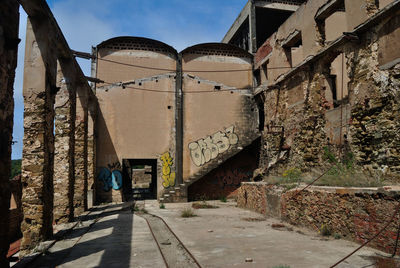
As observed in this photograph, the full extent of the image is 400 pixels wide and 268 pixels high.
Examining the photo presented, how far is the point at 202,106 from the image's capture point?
59.4 ft

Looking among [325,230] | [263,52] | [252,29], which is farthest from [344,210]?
[252,29]

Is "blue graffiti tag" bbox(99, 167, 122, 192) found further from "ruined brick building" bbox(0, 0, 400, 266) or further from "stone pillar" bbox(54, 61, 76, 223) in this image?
"stone pillar" bbox(54, 61, 76, 223)

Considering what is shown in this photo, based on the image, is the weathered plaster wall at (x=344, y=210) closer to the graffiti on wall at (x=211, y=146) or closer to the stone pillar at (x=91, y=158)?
the graffiti on wall at (x=211, y=146)

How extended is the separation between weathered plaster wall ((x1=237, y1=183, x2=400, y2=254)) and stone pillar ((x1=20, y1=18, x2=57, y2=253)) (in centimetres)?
657

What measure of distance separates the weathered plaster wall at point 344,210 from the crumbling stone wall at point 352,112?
2.48 m

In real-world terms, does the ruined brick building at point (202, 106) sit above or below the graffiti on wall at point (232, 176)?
above

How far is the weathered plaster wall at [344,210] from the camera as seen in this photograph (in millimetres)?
5488

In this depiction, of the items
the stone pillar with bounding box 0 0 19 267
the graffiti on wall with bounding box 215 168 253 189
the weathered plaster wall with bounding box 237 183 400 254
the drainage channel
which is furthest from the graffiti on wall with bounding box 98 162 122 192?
the stone pillar with bounding box 0 0 19 267

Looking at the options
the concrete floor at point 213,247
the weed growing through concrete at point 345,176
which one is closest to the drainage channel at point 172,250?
the concrete floor at point 213,247

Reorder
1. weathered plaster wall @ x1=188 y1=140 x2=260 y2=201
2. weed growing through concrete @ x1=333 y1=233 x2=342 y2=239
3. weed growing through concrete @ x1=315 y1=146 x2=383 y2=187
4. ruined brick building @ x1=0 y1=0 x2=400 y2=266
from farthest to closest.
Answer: weathered plaster wall @ x1=188 y1=140 x2=260 y2=201 → ruined brick building @ x1=0 y1=0 x2=400 y2=266 → weed growing through concrete @ x1=315 y1=146 x2=383 y2=187 → weed growing through concrete @ x1=333 y1=233 x2=342 y2=239

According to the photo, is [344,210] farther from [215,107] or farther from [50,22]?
[215,107]

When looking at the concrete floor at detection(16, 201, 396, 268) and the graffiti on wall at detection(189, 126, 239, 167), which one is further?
the graffiti on wall at detection(189, 126, 239, 167)

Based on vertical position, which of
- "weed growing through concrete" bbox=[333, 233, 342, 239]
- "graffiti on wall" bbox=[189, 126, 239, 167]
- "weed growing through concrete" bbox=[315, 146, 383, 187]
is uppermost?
"graffiti on wall" bbox=[189, 126, 239, 167]

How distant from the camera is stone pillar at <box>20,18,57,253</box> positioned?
7.08m
